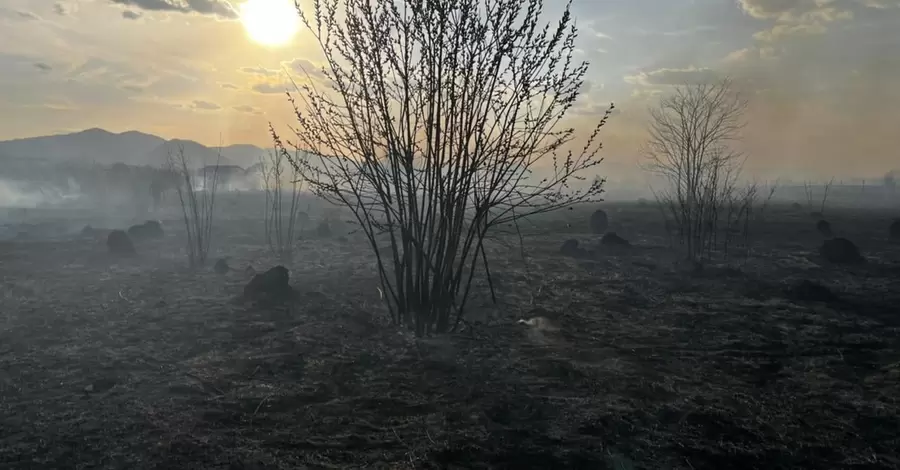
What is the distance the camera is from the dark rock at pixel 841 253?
13.4m

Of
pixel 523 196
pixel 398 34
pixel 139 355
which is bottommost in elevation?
pixel 139 355

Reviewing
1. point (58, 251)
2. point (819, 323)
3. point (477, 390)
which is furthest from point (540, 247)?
point (58, 251)

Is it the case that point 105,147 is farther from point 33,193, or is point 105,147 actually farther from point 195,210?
point 195,210

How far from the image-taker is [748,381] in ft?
17.5

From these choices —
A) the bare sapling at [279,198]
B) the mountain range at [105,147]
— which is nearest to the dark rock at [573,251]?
the bare sapling at [279,198]

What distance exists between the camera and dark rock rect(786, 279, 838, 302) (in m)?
9.30

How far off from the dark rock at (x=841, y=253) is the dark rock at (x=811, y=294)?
4938 mm

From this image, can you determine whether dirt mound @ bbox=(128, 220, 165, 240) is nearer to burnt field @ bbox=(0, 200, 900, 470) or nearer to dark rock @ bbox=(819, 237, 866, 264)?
burnt field @ bbox=(0, 200, 900, 470)

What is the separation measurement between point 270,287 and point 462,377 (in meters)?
5.37

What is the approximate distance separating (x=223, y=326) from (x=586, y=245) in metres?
11.9

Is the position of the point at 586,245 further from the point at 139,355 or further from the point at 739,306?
the point at 139,355

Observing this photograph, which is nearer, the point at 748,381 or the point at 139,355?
Answer: the point at 748,381

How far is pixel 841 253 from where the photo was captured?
44.3 feet

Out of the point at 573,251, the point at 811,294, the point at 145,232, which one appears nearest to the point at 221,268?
the point at 145,232
